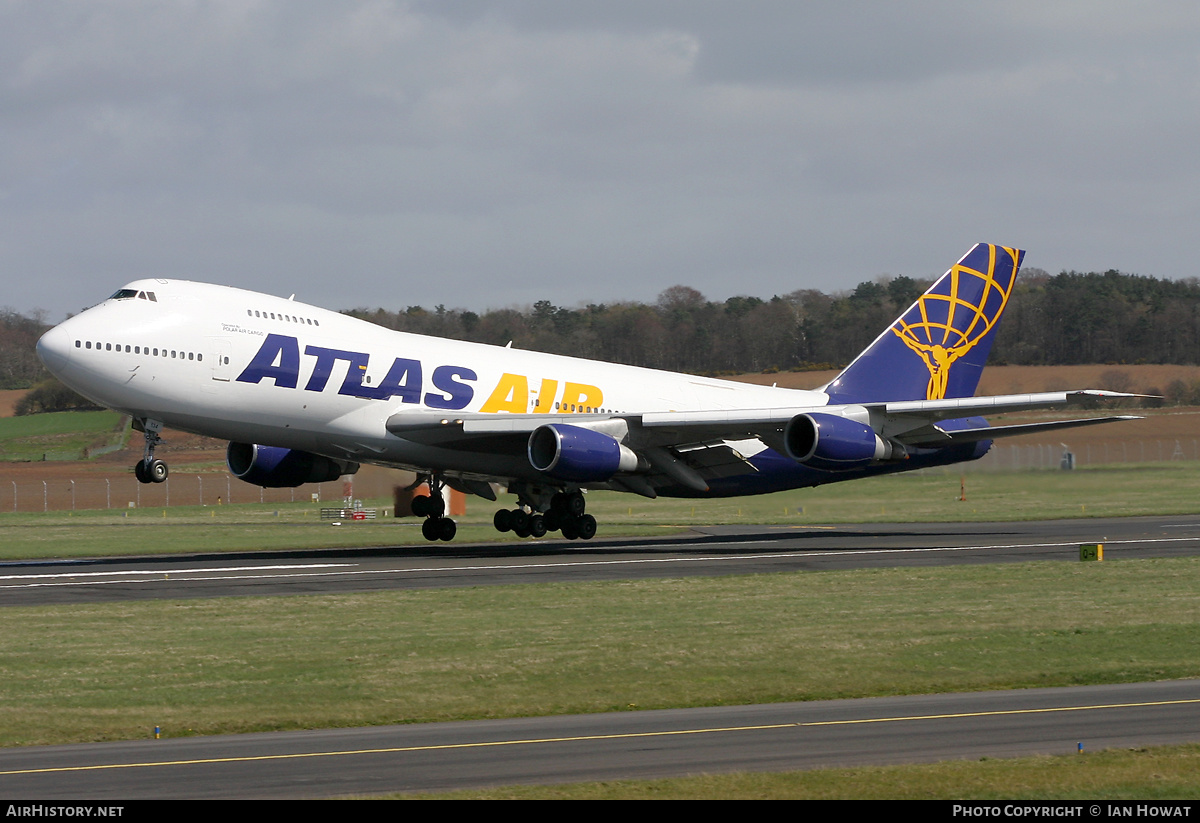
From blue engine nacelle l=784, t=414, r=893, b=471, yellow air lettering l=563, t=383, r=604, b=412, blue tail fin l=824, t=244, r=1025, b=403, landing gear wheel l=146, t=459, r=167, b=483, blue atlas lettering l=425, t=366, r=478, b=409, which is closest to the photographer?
landing gear wheel l=146, t=459, r=167, b=483

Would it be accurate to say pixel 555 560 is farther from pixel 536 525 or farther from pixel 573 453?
pixel 536 525

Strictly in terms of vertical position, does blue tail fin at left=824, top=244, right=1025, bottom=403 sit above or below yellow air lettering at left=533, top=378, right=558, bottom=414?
above

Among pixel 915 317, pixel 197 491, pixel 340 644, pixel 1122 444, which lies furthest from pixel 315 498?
pixel 340 644

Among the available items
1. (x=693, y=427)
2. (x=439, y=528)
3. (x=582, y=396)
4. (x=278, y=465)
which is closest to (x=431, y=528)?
(x=439, y=528)

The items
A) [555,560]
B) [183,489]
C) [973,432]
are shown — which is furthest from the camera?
[183,489]

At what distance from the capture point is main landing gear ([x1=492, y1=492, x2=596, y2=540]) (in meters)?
39.8

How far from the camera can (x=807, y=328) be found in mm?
133125

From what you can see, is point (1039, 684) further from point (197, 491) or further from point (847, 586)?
point (197, 491)

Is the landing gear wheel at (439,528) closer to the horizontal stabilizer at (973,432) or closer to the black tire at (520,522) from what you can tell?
the black tire at (520,522)

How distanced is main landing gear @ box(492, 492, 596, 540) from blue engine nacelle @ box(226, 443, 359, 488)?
496 centimetres

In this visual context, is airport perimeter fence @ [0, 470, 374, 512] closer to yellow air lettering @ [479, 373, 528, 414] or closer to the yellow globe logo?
yellow air lettering @ [479, 373, 528, 414]

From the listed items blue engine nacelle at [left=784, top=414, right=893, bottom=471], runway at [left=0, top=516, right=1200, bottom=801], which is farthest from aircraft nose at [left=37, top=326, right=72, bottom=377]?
runway at [left=0, top=516, right=1200, bottom=801]

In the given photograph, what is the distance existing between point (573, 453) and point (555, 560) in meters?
3.05

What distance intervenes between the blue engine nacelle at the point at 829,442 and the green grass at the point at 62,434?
246 ft
